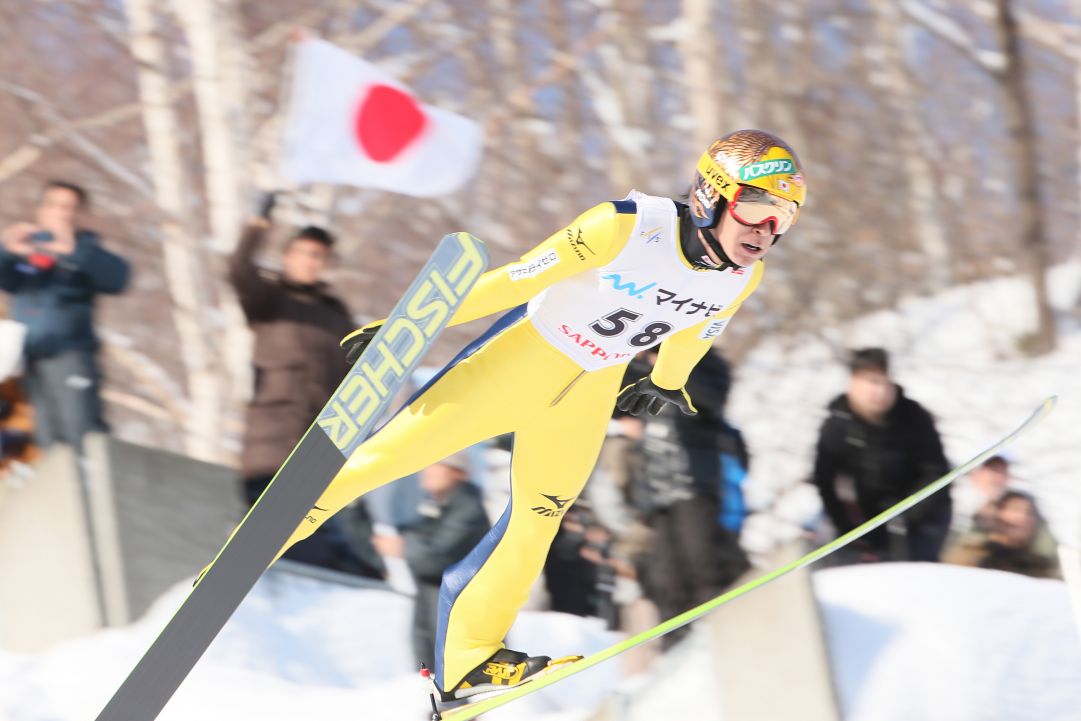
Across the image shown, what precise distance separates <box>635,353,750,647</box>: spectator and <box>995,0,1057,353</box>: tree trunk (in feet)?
10.6

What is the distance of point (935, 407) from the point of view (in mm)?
5582

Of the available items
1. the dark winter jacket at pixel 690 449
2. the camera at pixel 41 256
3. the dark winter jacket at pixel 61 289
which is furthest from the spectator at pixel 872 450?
the camera at pixel 41 256

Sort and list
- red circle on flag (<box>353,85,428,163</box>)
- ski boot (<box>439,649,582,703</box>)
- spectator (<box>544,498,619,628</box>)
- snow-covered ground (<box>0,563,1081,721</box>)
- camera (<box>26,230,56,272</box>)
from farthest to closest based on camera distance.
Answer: red circle on flag (<box>353,85,428,163</box>)
camera (<box>26,230,56,272</box>)
spectator (<box>544,498,619,628</box>)
snow-covered ground (<box>0,563,1081,721</box>)
ski boot (<box>439,649,582,703</box>)

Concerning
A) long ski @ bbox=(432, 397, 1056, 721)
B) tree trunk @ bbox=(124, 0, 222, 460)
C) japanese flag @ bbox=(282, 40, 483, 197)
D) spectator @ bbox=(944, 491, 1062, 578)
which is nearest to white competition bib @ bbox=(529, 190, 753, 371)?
long ski @ bbox=(432, 397, 1056, 721)

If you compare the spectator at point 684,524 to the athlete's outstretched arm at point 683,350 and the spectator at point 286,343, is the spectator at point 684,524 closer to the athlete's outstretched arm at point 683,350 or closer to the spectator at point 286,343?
the athlete's outstretched arm at point 683,350

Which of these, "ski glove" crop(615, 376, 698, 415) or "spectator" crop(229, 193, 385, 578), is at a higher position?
"ski glove" crop(615, 376, 698, 415)

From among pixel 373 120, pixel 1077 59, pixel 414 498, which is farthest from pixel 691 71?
pixel 414 498

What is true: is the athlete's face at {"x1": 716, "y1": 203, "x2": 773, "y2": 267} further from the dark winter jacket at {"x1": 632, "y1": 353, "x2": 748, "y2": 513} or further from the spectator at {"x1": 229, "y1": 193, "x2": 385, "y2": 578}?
the spectator at {"x1": 229, "y1": 193, "x2": 385, "y2": 578}

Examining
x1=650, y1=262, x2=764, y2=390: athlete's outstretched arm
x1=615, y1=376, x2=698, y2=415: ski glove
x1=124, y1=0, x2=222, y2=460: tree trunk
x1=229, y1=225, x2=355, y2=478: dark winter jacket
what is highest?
x1=650, y1=262, x2=764, y2=390: athlete's outstretched arm

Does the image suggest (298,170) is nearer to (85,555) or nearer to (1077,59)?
(85,555)

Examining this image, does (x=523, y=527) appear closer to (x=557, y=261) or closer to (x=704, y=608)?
(x=704, y=608)

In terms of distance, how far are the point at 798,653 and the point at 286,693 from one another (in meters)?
1.66

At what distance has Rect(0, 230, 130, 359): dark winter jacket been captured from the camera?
3.82 meters

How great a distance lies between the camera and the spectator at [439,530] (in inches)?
141
